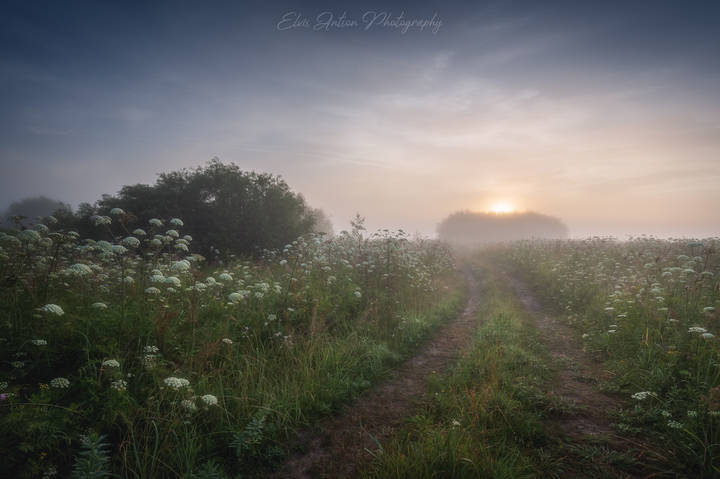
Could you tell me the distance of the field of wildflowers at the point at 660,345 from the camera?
11.8ft

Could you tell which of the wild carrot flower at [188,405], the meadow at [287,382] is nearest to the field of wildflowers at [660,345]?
the meadow at [287,382]

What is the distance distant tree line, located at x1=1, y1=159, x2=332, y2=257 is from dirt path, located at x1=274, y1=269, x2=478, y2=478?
36.6 feet

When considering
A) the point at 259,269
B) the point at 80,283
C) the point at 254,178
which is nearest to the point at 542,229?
the point at 254,178

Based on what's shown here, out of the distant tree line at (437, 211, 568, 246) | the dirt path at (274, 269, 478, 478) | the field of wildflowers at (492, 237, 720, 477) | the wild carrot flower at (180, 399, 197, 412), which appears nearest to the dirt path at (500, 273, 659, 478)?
the field of wildflowers at (492, 237, 720, 477)

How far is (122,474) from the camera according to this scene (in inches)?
118

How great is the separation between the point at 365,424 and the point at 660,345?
6.24 meters

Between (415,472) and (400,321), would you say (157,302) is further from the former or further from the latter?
(400,321)

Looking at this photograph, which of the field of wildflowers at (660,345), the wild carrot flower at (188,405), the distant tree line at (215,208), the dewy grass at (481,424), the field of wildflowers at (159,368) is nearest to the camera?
the field of wildflowers at (159,368)

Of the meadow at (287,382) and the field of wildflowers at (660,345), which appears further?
the field of wildflowers at (660,345)

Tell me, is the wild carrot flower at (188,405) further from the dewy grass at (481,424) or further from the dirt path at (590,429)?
the dirt path at (590,429)

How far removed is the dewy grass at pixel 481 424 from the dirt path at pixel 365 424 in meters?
0.29

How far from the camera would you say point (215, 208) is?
1744 centimetres

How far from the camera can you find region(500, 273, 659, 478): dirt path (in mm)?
3363

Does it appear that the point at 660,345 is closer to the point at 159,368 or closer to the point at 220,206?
the point at 159,368
